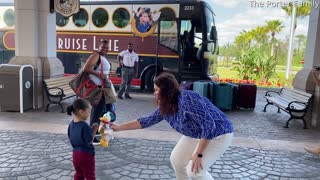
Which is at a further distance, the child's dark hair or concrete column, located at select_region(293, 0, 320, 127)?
concrete column, located at select_region(293, 0, 320, 127)

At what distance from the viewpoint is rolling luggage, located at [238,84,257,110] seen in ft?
29.6

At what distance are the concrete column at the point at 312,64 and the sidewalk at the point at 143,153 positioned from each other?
445 millimetres

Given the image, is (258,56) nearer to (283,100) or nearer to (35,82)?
(283,100)

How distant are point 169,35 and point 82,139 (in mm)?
8592

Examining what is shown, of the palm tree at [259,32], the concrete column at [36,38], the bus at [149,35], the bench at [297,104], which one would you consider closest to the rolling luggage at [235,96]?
the bench at [297,104]

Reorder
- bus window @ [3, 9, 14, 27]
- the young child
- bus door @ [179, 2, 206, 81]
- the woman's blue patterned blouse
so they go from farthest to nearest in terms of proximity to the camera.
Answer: bus window @ [3, 9, 14, 27] → bus door @ [179, 2, 206, 81] → the young child → the woman's blue patterned blouse

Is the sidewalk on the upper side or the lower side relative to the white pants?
lower

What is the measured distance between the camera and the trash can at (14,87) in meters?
7.29

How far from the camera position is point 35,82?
7.86 metres

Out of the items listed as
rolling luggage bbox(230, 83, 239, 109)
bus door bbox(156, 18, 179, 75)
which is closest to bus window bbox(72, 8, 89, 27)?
bus door bbox(156, 18, 179, 75)

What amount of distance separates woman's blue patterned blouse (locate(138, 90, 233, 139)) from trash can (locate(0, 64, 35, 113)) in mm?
5577

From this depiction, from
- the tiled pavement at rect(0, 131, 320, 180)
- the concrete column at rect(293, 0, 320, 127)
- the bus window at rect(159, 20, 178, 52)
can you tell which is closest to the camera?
the tiled pavement at rect(0, 131, 320, 180)

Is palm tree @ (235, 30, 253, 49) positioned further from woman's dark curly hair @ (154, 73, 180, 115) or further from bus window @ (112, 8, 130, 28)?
woman's dark curly hair @ (154, 73, 180, 115)

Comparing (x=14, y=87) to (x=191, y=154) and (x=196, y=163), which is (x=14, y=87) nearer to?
(x=191, y=154)
